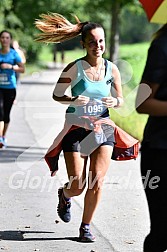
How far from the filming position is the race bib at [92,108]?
6.70 meters

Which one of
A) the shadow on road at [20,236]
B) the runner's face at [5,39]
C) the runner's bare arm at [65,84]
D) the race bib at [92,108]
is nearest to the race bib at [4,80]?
the runner's face at [5,39]

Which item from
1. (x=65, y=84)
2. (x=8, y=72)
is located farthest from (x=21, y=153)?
(x=65, y=84)

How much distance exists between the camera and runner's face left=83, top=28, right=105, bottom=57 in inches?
261

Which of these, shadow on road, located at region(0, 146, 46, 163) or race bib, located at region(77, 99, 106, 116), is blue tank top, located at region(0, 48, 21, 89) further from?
race bib, located at region(77, 99, 106, 116)

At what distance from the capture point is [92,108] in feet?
22.0

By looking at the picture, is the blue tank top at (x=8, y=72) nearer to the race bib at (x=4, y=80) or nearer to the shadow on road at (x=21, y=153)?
the race bib at (x=4, y=80)

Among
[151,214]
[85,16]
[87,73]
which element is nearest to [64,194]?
[87,73]

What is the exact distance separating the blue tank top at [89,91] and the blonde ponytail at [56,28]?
0.33 meters

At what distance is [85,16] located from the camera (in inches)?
2502

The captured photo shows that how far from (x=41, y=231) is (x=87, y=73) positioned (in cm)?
155

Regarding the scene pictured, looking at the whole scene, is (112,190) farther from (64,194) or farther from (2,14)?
(2,14)

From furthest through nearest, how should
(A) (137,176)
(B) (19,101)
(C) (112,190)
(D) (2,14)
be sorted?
1. (D) (2,14)
2. (B) (19,101)
3. (A) (137,176)
4. (C) (112,190)

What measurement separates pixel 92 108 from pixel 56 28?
2.76 ft

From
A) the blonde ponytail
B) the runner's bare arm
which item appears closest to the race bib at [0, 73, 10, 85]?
the blonde ponytail
